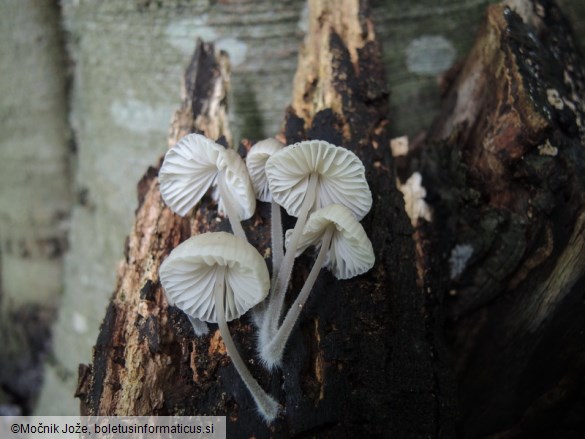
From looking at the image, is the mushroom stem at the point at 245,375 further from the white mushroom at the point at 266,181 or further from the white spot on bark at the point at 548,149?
the white spot on bark at the point at 548,149

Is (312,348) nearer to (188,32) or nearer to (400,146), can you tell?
(400,146)

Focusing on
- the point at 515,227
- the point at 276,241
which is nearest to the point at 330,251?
the point at 276,241

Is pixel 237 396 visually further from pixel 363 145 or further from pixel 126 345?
pixel 363 145

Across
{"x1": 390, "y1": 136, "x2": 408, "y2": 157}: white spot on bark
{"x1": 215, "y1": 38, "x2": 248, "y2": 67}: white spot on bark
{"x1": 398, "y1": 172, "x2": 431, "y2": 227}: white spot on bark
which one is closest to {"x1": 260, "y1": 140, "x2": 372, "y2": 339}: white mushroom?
{"x1": 398, "y1": 172, "x2": 431, "y2": 227}: white spot on bark

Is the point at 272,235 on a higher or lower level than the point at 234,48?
lower

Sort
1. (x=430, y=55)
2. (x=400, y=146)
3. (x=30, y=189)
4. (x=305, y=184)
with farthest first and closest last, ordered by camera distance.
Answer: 1. (x=30, y=189)
2. (x=430, y=55)
3. (x=400, y=146)
4. (x=305, y=184)

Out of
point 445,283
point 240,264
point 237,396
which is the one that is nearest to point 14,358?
point 237,396

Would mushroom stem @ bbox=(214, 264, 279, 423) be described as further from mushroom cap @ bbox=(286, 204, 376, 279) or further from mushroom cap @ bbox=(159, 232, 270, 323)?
mushroom cap @ bbox=(286, 204, 376, 279)
